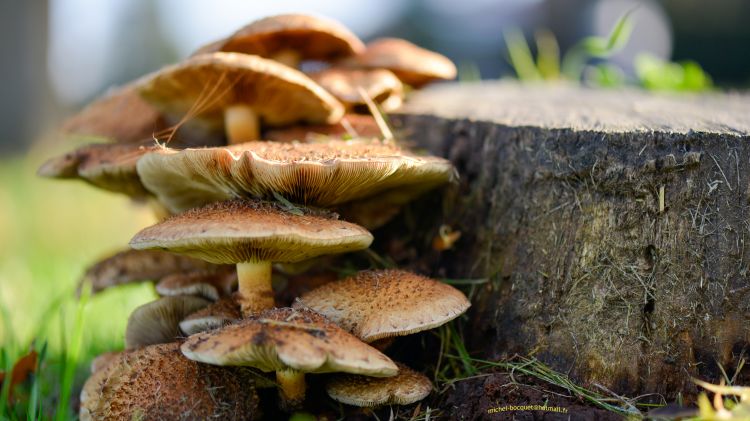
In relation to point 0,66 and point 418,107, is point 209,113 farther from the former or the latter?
point 0,66

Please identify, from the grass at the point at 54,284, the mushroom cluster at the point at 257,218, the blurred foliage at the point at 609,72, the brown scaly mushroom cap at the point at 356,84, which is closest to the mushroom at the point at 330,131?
the mushroom cluster at the point at 257,218

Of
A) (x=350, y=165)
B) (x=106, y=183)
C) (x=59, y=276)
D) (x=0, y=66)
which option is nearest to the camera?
(x=350, y=165)

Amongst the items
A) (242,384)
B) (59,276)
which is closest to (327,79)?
(242,384)

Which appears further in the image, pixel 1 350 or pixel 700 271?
pixel 1 350

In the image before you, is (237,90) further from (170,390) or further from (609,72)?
(609,72)

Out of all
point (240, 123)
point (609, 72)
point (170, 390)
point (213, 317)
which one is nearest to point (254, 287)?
point (213, 317)

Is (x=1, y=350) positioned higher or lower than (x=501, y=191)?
lower

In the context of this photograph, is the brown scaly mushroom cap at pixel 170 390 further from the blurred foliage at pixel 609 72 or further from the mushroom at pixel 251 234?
the blurred foliage at pixel 609 72
